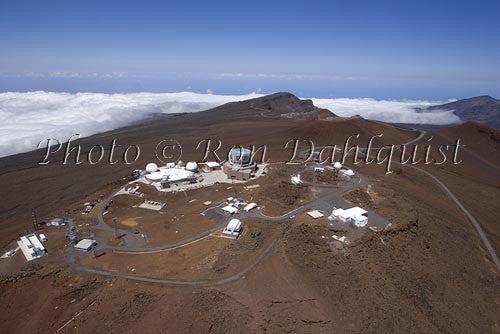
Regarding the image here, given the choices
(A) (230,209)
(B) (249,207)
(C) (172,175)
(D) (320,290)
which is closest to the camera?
(D) (320,290)

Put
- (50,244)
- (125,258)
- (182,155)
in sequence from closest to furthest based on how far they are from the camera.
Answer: (125,258) → (50,244) → (182,155)

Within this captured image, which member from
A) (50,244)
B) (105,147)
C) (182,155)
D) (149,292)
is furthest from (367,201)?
(105,147)

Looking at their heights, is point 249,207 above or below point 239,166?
below

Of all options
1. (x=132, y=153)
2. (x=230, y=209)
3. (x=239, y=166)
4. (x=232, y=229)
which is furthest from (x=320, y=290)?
(x=132, y=153)

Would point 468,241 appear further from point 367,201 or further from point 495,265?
point 367,201

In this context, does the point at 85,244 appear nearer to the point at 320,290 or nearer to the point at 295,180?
the point at 320,290

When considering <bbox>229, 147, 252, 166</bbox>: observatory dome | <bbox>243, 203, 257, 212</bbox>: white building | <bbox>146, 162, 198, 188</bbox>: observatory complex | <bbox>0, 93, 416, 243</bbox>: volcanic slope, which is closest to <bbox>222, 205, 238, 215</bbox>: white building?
<bbox>243, 203, 257, 212</bbox>: white building

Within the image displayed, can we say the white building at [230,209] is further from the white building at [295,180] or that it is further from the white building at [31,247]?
the white building at [31,247]

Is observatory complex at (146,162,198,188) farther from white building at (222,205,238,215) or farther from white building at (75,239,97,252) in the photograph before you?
white building at (75,239,97,252)
